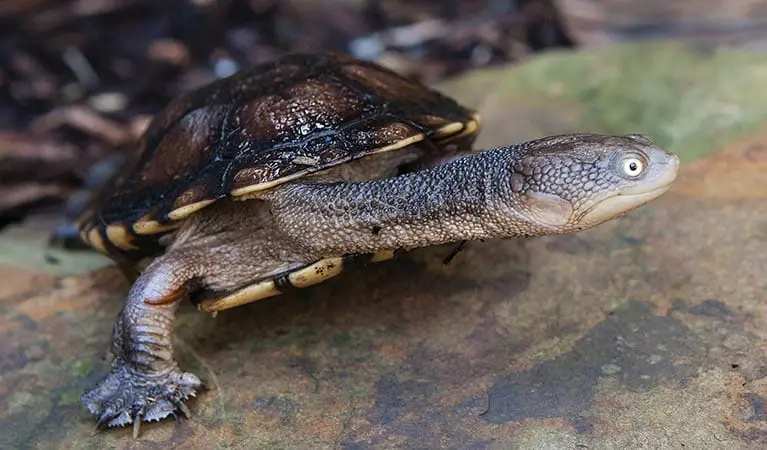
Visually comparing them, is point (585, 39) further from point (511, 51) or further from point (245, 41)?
point (245, 41)

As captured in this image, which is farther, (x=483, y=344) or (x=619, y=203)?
(x=483, y=344)

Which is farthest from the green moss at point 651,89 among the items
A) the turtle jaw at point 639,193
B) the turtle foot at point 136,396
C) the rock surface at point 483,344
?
the turtle foot at point 136,396

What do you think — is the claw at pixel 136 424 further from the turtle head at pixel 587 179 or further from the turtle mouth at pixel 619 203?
the turtle mouth at pixel 619 203

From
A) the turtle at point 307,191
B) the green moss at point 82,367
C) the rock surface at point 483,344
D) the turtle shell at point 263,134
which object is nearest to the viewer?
the rock surface at point 483,344

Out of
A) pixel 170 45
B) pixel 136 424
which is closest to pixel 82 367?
pixel 136 424

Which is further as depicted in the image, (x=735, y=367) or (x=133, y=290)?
(x=133, y=290)

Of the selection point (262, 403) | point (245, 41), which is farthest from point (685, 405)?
point (245, 41)

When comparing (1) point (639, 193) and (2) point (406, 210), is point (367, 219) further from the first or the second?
(1) point (639, 193)
